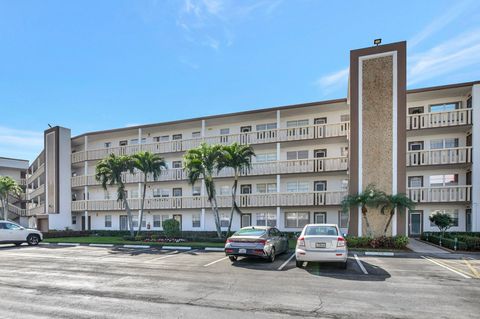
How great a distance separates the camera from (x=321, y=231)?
11.3m

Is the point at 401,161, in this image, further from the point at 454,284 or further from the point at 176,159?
the point at 176,159

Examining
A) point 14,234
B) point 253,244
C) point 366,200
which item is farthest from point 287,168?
point 14,234

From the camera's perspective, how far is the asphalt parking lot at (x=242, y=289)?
20.9 ft

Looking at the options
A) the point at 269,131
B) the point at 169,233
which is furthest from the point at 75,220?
the point at 269,131

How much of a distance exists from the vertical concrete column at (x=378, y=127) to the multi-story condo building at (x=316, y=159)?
0.06 meters

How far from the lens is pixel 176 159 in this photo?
2930 cm

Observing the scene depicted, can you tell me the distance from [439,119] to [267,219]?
14.9 m

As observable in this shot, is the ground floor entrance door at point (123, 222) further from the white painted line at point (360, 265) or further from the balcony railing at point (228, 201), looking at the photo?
the white painted line at point (360, 265)

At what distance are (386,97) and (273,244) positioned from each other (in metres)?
12.1


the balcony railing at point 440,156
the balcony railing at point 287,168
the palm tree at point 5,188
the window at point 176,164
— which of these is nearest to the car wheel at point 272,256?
the balcony railing at point 287,168

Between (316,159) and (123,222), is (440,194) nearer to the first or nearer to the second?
(316,159)

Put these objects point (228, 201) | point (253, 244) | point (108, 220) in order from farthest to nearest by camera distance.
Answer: point (108, 220) → point (228, 201) → point (253, 244)

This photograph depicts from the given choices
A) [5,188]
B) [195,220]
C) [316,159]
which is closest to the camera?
[316,159]

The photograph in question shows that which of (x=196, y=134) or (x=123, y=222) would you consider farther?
(x=123, y=222)
